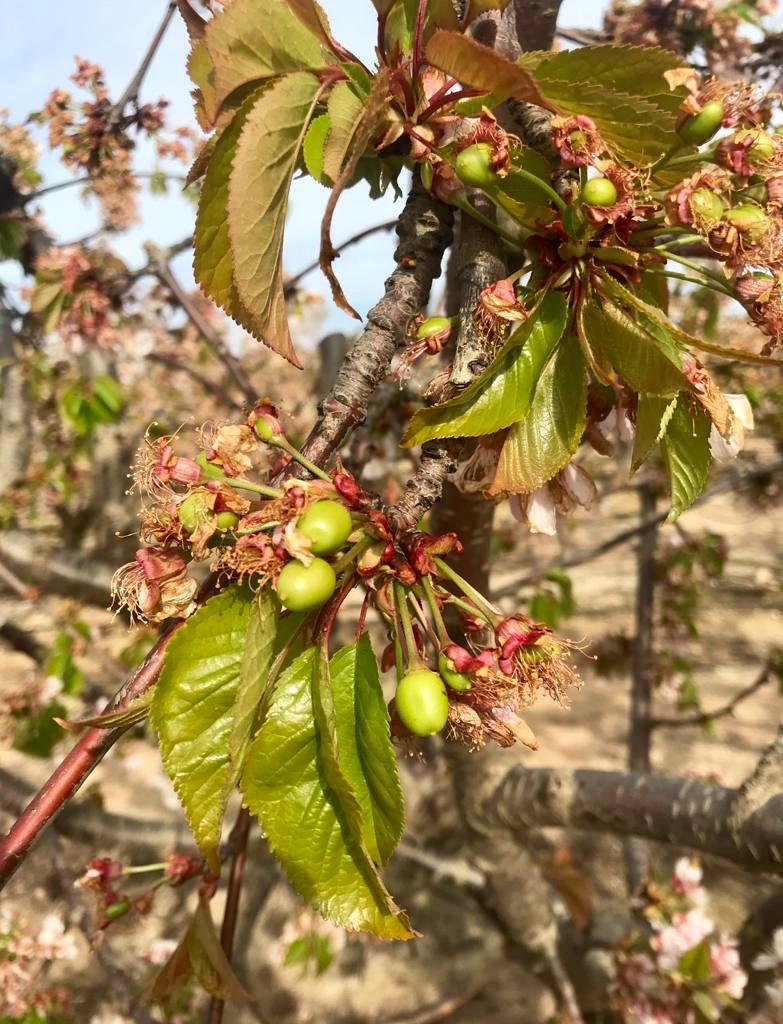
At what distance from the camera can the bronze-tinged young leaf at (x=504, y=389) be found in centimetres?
54

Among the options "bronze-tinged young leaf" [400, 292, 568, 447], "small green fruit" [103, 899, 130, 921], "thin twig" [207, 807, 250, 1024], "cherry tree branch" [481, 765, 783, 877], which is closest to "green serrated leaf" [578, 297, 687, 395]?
"bronze-tinged young leaf" [400, 292, 568, 447]

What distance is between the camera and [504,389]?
561 mm

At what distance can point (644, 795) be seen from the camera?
1.16 m

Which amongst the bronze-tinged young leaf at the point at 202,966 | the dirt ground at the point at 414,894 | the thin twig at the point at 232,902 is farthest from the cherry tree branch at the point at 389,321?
the dirt ground at the point at 414,894

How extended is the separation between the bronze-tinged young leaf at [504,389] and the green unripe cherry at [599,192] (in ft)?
0.27

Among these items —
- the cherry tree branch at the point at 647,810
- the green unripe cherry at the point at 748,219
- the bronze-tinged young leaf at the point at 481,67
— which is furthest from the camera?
the cherry tree branch at the point at 647,810

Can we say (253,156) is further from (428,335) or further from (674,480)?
(674,480)

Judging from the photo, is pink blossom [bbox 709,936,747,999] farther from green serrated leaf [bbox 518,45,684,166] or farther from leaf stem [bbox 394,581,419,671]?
green serrated leaf [bbox 518,45,684,166]

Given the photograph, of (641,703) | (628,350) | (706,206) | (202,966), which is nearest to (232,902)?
(202,966)

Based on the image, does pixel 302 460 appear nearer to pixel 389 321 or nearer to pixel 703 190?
pixel 389 321

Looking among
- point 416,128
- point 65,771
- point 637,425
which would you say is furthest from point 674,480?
point 65,771

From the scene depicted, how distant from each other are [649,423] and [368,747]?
0.36 meters

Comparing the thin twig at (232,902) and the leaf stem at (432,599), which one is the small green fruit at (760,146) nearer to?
the leaf stem at (432,599)

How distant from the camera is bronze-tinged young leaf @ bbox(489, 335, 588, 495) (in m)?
0.59
